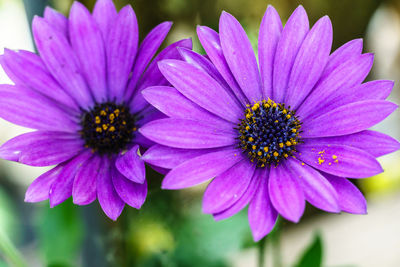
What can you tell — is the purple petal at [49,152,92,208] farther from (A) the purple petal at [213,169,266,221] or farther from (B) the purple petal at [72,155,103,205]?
(A) the purple petal at [213,169,266,221]

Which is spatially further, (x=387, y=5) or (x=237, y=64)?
(x=387, y=5)

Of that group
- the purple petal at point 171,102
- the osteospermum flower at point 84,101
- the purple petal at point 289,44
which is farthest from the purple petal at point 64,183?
the purple petal at point 289,44

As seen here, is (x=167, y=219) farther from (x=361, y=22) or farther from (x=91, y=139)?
(x=361, y=22)

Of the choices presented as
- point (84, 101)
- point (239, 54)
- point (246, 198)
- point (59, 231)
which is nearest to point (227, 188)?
point (246, 198)

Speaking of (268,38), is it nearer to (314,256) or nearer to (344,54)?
(344,54)

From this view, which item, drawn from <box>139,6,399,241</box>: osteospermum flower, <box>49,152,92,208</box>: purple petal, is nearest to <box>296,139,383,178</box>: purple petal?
<box>139,6,399,241</box>: osteospermum flower

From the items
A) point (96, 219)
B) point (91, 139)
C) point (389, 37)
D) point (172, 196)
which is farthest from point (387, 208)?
point (91, 139)
